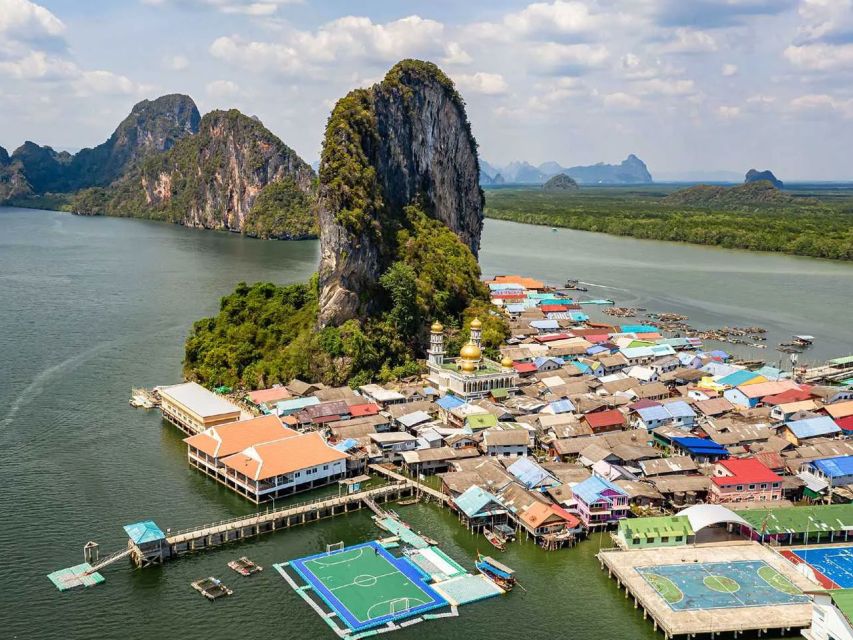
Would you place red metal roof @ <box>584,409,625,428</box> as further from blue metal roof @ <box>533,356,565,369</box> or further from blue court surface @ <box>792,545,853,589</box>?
blue court surface @ <box>792,545,853,589</box>

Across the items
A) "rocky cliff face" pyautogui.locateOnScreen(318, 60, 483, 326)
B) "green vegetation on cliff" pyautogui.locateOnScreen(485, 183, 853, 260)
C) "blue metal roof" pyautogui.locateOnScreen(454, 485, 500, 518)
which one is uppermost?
"rocky cliff face" pyautogui.locateOnScreen(318, 60, 483, 326)

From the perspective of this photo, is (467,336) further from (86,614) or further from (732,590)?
(86,614)

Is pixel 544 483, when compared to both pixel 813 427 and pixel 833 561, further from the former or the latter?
pixel 813 427

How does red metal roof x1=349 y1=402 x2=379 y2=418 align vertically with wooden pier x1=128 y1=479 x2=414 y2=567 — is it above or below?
above

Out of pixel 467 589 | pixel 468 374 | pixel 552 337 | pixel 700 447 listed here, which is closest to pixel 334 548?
pixel 467 589

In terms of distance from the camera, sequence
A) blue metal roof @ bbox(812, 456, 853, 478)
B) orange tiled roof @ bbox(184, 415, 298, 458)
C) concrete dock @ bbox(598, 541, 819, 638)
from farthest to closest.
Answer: orange tiled roof @ bbox(184, 415, 298, 458) → blue metal roof @ bbox(812, 456, 853, 478) → concrete dock @ bbox(598, 541, 819, 638)

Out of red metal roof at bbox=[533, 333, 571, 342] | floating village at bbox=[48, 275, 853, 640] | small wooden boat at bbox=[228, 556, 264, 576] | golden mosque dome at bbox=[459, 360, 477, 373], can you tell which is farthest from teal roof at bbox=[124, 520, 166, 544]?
red metal roof at bbox=[533, 333, 571, 342]

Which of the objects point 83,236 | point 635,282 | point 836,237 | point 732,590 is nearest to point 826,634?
point 732,590

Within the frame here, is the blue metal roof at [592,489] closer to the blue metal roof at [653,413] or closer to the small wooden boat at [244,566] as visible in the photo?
the blue metal roof at [653,413]

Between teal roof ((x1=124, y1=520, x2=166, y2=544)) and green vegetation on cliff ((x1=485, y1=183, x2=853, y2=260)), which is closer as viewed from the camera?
teal roof ((x1=124, y1=520, x2=166, y2=544))

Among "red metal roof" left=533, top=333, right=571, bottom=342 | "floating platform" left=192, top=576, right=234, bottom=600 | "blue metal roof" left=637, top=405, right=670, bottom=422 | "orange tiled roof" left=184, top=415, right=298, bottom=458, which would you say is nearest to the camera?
"floating platform" left=192, top=576, right=234, bottom=600
